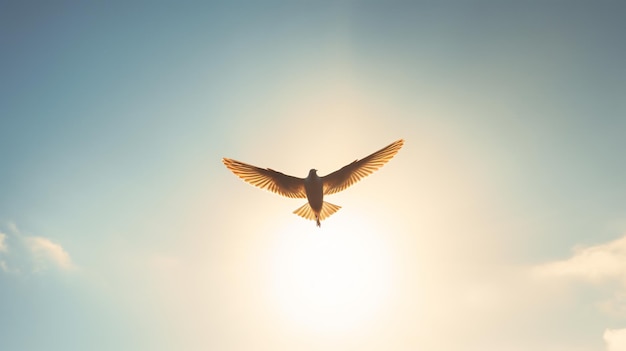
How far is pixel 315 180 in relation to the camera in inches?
744

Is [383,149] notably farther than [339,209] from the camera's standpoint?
No

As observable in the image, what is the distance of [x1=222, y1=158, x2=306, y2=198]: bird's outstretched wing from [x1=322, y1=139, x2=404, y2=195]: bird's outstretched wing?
1.41m

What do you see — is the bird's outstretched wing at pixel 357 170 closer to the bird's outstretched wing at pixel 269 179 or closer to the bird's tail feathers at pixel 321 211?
the bird's tail feathers at pixel 321 211

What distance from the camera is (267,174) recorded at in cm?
1922

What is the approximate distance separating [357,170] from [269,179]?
434 centimetres

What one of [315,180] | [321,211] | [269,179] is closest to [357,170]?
[315,180]

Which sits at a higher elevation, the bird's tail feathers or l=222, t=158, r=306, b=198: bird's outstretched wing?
l=222, t=158, r=306, b=198: bird's outstretched wing

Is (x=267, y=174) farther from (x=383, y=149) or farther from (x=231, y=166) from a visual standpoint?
(x=383, y=149)

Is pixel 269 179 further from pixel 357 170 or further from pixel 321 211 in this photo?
pixel 357 170

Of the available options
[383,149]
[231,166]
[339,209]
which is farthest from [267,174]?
[383,149]

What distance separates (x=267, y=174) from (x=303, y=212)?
9.82 feet

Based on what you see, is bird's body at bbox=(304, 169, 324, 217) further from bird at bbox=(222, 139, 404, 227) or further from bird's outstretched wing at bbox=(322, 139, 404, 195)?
bird's outstretched wing at bbox=(322, 139, 404, 195)

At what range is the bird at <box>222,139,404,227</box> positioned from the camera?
19047mm

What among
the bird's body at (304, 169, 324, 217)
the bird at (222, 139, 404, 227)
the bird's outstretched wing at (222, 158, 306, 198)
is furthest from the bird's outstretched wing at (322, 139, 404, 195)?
the bird's outstretched wing at (222, 158, 306, 198)
